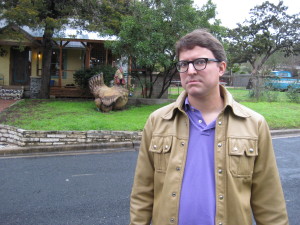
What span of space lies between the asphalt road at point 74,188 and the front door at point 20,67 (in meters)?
13.5

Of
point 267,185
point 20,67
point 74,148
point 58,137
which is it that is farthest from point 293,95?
point 267,185

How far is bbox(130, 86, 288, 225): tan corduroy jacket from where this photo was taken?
5.58ft

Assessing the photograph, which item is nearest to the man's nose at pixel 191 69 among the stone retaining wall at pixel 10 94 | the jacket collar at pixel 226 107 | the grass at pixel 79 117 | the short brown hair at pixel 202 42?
the short brown hair at pixel 202 42

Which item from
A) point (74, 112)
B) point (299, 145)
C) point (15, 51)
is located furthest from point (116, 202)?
point (15, 51)

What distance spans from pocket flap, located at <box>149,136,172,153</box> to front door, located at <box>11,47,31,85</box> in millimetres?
19230

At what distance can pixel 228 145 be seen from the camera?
1724 millimetres

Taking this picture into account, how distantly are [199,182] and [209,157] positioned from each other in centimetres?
16

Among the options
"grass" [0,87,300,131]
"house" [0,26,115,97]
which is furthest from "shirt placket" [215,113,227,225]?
"house" [0,26,115,97]

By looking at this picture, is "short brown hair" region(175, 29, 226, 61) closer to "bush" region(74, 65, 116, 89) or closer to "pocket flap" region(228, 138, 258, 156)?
"pocket flap" region(228, 138, 258, 156)

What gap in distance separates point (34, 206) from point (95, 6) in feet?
38.0

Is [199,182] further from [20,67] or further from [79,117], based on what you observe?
[20,67]

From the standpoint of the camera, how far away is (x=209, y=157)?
1.75 metres

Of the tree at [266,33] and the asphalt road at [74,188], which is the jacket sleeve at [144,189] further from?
the tree at [266,33]

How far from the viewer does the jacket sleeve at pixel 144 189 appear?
194cm
